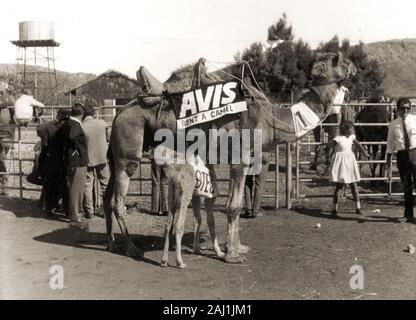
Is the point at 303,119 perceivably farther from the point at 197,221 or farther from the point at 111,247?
the point at 111,247

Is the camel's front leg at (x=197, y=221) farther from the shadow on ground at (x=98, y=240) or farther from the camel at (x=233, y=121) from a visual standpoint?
the shadow on ground at (x=98, y=240)

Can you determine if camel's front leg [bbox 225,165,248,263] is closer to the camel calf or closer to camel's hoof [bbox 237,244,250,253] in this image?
camel's hoof [bbox 237,244,250,253]

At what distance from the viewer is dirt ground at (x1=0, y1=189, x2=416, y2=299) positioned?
6336 mm

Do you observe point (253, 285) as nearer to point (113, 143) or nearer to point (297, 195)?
point (113, 143)

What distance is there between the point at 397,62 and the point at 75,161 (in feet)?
189

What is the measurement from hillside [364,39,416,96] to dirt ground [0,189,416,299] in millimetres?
40928

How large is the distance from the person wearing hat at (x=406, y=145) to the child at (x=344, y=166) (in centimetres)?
88

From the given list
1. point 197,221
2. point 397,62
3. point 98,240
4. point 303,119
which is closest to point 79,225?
point 98,240

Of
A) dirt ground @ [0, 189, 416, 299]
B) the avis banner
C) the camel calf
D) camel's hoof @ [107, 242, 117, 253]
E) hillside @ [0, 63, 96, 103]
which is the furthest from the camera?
hillside @ [0, 63, 96, 103]

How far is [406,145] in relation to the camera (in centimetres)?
922

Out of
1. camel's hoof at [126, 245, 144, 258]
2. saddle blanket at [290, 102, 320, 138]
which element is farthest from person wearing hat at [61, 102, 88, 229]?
saddle blanket at [290, 102, 320, 138]

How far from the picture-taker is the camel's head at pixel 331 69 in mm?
7742
